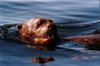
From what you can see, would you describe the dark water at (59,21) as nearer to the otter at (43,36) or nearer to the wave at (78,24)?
the wave at (78,24)

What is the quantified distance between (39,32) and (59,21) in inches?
123

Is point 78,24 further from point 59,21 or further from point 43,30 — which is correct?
point 43,30

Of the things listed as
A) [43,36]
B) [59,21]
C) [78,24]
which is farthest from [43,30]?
[59,21]

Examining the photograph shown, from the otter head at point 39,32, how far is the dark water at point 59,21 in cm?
37

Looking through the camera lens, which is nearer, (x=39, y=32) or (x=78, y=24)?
(x=39, y=32)

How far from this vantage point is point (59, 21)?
11.4 metres

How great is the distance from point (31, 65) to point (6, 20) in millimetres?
4347

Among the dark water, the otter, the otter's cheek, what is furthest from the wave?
the otter's cheek

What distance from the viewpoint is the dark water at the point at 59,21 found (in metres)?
7.07

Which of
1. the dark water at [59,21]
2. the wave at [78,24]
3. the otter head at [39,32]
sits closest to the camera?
the dark water at [59,21]

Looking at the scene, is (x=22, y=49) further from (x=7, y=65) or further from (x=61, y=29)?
(x=61, y=29)

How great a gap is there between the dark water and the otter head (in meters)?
0.37

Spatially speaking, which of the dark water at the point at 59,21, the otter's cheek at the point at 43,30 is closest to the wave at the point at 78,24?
the dark water at the point at 59,21

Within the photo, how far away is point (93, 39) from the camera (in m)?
8.44
